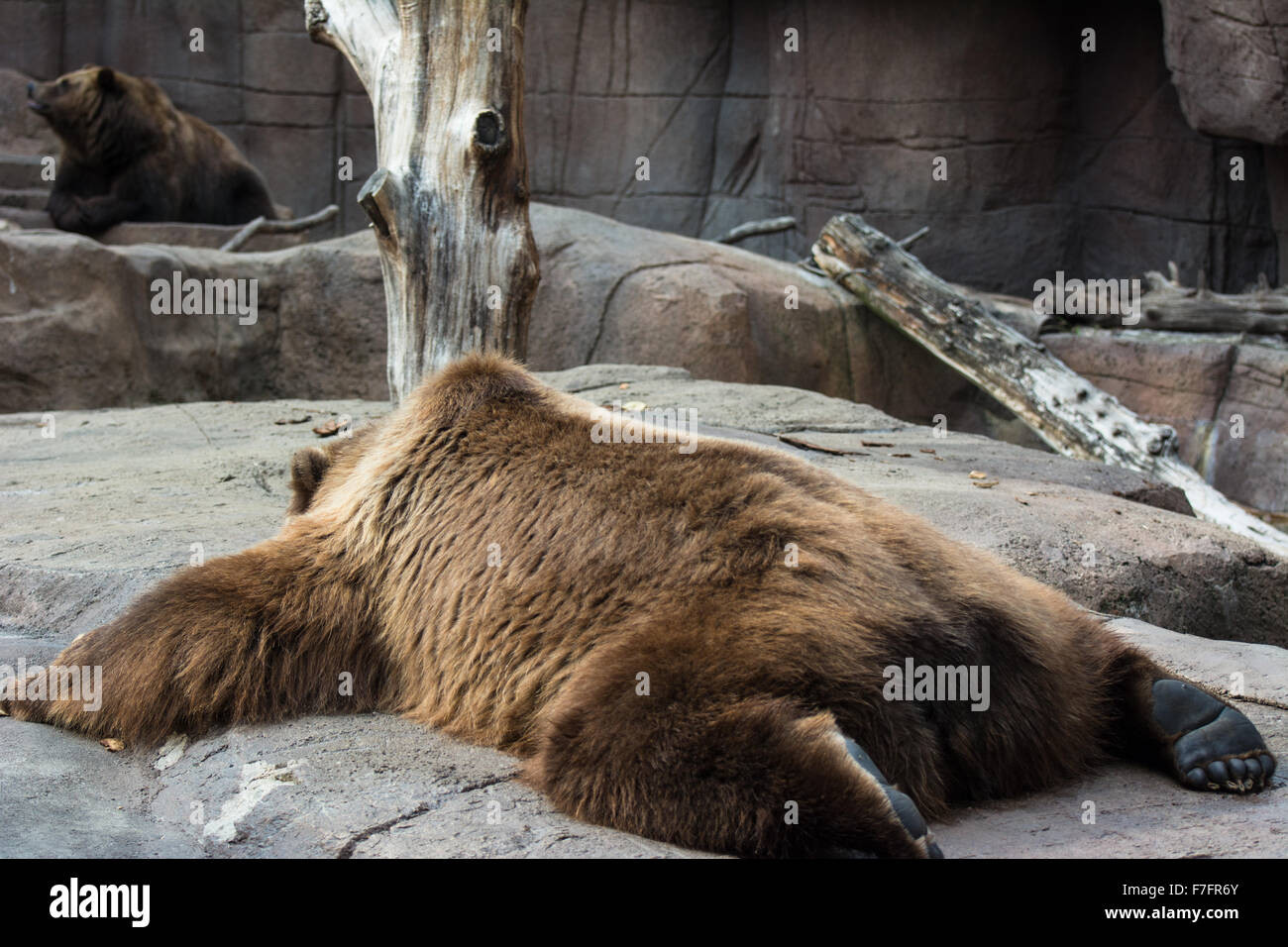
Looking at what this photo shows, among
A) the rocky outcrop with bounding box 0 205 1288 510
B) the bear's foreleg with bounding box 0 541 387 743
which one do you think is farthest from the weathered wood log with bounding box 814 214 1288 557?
the bear's foreleg with bounding box 0 541 387 743

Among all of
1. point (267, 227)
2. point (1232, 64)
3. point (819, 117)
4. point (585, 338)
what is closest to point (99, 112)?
point (267, 227)

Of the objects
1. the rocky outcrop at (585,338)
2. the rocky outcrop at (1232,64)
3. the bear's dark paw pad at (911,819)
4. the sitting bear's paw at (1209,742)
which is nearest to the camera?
the bear's dark paw pad at (911,819)

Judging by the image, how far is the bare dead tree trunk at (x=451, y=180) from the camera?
5477mm

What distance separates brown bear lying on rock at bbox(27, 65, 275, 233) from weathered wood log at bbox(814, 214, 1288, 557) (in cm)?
645

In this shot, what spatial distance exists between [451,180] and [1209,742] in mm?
3853

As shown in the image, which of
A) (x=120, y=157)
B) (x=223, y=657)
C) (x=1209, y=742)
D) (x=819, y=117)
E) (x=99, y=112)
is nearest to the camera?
(x=1209, y=742)

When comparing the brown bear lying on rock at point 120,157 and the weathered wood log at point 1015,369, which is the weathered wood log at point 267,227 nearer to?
the brown bear lying on rock at point 120,157

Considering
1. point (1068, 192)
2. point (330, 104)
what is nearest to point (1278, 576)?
point (1068, 192)

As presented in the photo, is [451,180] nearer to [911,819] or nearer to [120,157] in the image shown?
[911,819]

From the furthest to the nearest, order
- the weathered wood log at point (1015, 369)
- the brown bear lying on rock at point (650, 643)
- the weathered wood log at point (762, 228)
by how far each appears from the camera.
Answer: the weathered wood log at point (762, 228) → the weathered wood log at point (1015, 369) → the brown bear lying on rock at point (650, 643)

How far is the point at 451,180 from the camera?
548 centimetres

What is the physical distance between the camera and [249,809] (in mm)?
2584

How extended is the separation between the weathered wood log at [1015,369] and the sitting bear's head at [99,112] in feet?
22.4

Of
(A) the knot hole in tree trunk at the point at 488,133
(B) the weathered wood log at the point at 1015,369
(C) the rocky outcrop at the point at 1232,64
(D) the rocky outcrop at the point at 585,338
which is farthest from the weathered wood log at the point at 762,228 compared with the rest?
(A) the knot hole in tree trunk at the point at 488,133
